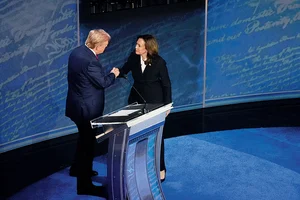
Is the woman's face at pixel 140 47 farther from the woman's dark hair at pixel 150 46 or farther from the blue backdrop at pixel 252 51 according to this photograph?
the blue backdrop at pixel 252 51

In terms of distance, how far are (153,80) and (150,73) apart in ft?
0.24

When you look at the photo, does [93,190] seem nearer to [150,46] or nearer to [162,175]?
[162,175]

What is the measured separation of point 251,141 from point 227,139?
0.96ft

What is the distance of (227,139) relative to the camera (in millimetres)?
6422

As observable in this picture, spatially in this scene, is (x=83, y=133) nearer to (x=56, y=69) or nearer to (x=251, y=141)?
(x=56, y=69)

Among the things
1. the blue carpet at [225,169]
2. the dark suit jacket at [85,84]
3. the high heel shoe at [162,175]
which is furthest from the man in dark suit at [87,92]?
the high heel shoe at [162,175]

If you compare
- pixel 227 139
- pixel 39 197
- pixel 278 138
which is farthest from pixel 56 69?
pixel 278 138

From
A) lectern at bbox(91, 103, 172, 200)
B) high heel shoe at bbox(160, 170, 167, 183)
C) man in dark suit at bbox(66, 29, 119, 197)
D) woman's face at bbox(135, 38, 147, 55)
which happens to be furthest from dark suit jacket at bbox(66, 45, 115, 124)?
high heel shoe at bbox(160, 170, 167, 183)

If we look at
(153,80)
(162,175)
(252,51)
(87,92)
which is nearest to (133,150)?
(87,92)

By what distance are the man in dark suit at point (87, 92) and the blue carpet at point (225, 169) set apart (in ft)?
0.40

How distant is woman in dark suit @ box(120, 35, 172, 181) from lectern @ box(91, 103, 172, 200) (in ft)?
2.37

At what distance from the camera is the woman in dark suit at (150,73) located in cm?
466

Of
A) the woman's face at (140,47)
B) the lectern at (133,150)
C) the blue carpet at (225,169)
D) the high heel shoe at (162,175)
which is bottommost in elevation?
the blue carpet at (225,169)

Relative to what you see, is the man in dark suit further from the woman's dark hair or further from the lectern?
the lectern
